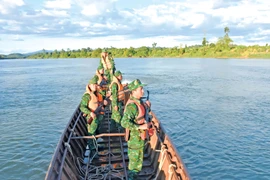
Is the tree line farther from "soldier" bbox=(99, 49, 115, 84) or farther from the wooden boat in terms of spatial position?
the wooden boat

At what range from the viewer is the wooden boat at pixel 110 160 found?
210 inches

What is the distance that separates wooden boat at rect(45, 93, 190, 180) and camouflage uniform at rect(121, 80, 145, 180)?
0.51 meters

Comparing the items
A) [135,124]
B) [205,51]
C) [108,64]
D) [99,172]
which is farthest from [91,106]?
[205,51]

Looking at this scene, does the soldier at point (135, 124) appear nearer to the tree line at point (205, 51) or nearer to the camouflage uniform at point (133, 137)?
the camouflage uniform at point (133, 137)

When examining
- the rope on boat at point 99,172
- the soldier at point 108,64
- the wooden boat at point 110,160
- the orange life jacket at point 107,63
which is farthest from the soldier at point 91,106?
the orange life jacket at point 107,63

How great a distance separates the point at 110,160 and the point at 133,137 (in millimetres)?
1817

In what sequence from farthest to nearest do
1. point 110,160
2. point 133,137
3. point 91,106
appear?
point 91,106 → point 110,160 → point 133,137

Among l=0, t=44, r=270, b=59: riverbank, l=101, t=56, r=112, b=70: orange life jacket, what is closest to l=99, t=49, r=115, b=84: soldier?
l=101, t=56, r=112, b=70: orange life jacket

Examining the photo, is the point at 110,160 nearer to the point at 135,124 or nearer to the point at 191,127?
the point at 135,124

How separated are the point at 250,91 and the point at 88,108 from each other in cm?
1929

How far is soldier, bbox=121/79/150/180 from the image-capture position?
5.07m

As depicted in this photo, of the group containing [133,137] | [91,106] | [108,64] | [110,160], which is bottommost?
[110,160]

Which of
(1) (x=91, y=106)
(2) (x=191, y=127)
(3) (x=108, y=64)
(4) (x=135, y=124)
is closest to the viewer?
(4) (x=135, y=124)

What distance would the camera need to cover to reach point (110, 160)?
690cm
